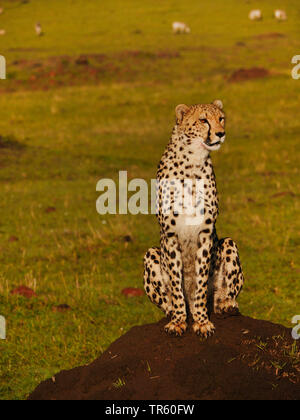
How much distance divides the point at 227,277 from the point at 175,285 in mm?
638

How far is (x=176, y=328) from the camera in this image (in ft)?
20.2

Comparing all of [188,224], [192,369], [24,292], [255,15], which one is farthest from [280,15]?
[192,369]

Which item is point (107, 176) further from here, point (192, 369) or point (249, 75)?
point (249, 75)

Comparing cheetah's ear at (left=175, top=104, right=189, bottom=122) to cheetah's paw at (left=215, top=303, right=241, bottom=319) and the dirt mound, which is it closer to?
cheetah's paw at (left=215, top=303, right=241, bottom=319)

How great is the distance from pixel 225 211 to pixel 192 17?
48.8m

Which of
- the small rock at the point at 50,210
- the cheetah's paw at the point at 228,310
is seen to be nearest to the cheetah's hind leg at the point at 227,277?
the cheetah's paw at the point at 228,310

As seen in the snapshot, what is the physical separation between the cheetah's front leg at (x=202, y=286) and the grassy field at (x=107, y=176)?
9.11 ft

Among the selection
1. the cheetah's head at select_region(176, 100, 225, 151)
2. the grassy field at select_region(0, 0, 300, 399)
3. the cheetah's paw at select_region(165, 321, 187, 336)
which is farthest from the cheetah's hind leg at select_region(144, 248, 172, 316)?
the grassy field at select_region(0, 0, 300, 399)

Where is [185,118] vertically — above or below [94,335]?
above

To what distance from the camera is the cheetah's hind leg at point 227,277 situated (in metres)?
6.60

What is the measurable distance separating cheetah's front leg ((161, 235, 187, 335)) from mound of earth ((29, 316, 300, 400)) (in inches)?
3.8

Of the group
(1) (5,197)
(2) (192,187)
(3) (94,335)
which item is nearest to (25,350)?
(3) (94,335)

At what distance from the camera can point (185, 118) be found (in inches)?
236

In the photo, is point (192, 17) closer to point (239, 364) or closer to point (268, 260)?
point (268, 260)
